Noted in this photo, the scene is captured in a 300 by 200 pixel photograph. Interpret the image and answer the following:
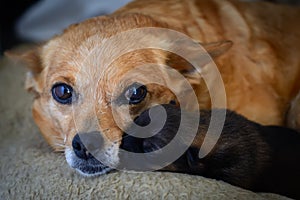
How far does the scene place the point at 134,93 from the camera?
1807mm

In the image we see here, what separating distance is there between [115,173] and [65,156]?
0.60 ft

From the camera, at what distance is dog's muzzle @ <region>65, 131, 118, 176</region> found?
1694 mm

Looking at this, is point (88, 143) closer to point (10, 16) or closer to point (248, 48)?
point (248, 48)

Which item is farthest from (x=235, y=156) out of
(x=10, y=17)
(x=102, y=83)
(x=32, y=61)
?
(x=10, y=17)

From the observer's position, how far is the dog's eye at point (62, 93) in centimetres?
187

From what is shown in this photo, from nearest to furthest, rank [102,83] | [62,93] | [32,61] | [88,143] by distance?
1. [88,143]
2. [102,83]
3. [62,93]
4. [32,61]

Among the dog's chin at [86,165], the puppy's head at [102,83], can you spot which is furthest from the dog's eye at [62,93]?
the dog's chin at [86,165]

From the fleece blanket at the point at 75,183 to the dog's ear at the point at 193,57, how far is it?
0.40 m

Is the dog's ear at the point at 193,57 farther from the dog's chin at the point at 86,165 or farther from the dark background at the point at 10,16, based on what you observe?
the dark background at the point at 10,16

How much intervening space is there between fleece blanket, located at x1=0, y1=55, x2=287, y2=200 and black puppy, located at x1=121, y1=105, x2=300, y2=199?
0.06m

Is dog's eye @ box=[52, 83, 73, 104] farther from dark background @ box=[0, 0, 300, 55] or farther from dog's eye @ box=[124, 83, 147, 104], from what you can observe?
dark background @ box=[0, 0, 300, 55]

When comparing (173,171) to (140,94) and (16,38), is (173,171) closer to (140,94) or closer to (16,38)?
(140,94)

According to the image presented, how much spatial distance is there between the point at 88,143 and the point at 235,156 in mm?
452

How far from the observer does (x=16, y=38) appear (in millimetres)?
3707
